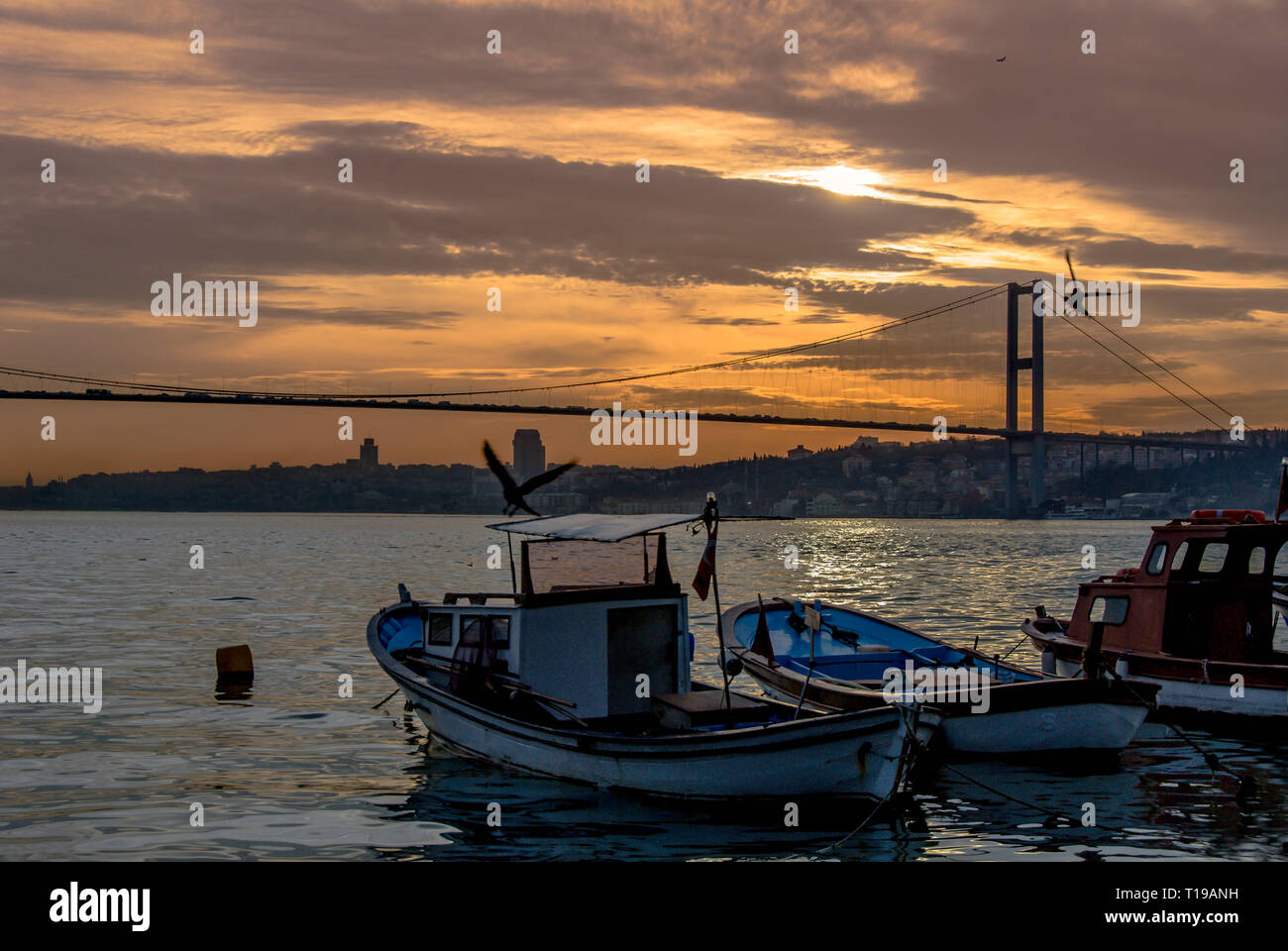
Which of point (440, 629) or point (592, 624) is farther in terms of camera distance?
point (440, 629)

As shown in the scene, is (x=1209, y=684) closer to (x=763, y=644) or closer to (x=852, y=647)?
(x=852, y=647)

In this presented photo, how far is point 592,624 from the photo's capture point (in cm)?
1283

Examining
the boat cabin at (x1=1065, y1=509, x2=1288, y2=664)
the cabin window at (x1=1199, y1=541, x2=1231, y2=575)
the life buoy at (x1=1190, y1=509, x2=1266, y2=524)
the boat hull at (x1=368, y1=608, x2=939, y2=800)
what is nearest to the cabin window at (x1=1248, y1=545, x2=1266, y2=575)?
the boat cabin at (x1=1065, y1=509, x2=1288, y2=664)

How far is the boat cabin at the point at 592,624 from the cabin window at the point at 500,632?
0.01 m

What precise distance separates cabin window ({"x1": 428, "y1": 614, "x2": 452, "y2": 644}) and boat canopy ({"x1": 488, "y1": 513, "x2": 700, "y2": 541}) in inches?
53.6

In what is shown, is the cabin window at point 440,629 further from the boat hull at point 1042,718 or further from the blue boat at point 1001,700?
the boat hull at point 1042,718

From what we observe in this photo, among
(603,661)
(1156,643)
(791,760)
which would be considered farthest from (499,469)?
(1156,643)

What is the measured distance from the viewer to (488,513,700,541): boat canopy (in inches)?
510

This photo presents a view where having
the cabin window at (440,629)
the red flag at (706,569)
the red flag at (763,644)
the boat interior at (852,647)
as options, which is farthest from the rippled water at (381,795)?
the red flag at (763,644)

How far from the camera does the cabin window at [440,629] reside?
14117mm

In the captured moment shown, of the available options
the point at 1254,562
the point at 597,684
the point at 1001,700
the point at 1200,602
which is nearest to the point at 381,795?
the point at 597,684

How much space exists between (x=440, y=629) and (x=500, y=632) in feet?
5.04
